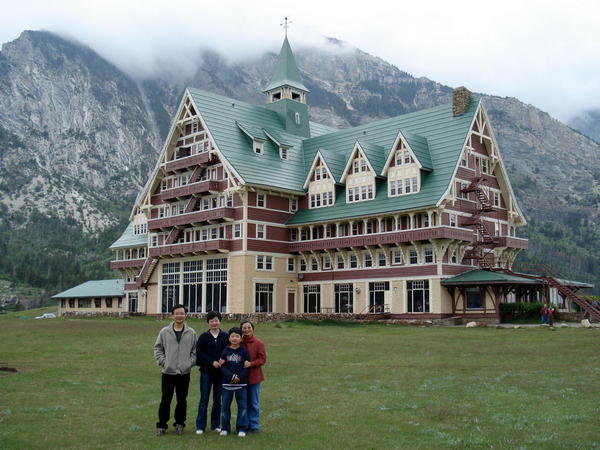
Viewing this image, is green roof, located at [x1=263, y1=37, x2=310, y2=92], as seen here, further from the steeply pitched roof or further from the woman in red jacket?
the woman in red jacket

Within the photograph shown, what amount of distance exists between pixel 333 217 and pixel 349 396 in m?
48.6

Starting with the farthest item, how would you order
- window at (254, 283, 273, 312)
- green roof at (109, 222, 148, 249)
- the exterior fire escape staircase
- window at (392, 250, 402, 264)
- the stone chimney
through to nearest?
green roof at (109, 222, 148, 249) < window at (254, 283, 273, 312) < the stone chimney < window at (392, 250, 402, 264) < the exterior fire escape staircase


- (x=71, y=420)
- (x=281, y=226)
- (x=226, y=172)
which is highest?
(x=226, y=172)

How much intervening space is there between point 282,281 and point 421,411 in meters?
54.8

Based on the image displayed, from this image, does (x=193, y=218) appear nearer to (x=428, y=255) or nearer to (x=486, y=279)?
(x=428, y=255)

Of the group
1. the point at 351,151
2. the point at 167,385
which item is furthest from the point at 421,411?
the point at 351,151

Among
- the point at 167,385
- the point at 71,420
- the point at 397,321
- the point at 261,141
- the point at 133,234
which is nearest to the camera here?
the point at 167,385

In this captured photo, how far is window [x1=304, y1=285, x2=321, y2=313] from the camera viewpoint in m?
70.6

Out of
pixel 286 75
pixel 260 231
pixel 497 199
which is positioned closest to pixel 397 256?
pixel 497 199

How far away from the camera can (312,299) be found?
7156 centimetres

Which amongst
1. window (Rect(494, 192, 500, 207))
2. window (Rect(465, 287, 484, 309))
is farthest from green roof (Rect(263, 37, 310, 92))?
window (Rect(465, 287, 484, 309))

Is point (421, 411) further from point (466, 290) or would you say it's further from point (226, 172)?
point (226, 172)

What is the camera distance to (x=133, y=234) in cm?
9356

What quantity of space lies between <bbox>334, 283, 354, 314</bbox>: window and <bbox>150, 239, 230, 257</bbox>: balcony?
39.9 feet
